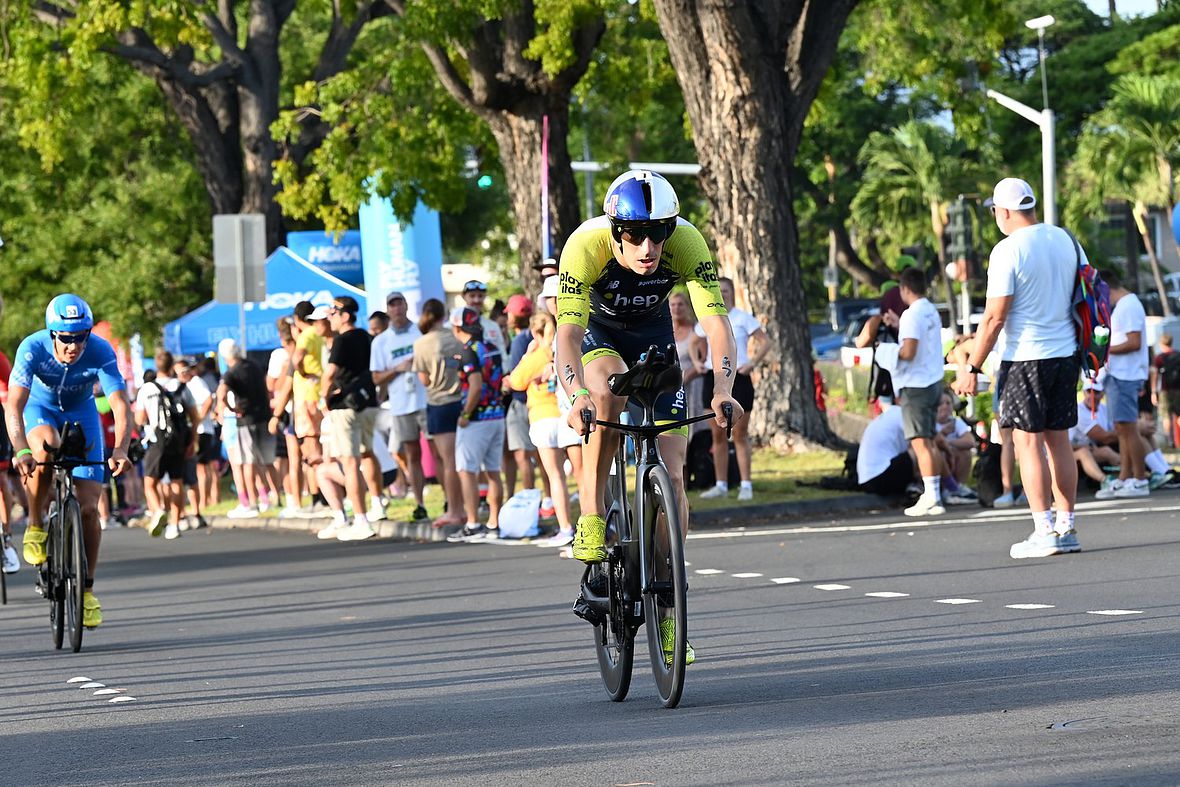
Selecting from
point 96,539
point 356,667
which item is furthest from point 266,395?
point 356,667

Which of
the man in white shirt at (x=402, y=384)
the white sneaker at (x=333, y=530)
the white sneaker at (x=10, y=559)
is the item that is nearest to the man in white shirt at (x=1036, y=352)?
the white sneaker at (x=10, y=559)

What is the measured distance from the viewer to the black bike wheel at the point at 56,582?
1148 centimetres

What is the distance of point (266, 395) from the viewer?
72.9 feet

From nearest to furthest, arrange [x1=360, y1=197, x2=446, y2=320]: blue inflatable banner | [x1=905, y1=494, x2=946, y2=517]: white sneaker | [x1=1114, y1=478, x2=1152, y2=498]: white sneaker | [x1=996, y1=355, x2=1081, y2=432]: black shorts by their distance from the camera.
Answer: [x1=996, y1=355, x2=1081, y2=432]: black shorts → [x1=905, y1=494, x2=946, y2=517]: white sneaker → [x1=1114, y1=478, x2=1152, y2=498]: white sneaker → [x1=360, y1=197, x2=446, y2=320]: blue inflatable banner

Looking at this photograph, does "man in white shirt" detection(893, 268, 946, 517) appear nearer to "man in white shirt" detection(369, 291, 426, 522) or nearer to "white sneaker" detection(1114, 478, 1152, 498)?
"white sneaker" detection(1114, 478, 1152, 498)

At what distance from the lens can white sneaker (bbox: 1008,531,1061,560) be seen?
41.8 feet

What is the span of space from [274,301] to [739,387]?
1307 cm

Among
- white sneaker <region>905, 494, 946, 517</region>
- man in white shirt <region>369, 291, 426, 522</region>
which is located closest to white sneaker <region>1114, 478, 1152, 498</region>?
white sneaker <region>905, 494, 946, 517</region>

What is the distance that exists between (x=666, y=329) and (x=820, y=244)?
211 ft

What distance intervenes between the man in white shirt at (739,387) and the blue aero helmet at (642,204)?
9.89 meters

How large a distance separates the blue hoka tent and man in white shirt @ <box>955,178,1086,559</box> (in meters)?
17.0

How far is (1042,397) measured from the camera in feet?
40.9

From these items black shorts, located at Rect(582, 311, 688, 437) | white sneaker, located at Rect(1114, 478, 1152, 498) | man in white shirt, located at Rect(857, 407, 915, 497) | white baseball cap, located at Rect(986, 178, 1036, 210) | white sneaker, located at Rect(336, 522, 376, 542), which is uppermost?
white baseball cap, located at Rect(986, 178, 1036, 210)

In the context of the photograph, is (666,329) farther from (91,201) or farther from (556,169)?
(91,201)
